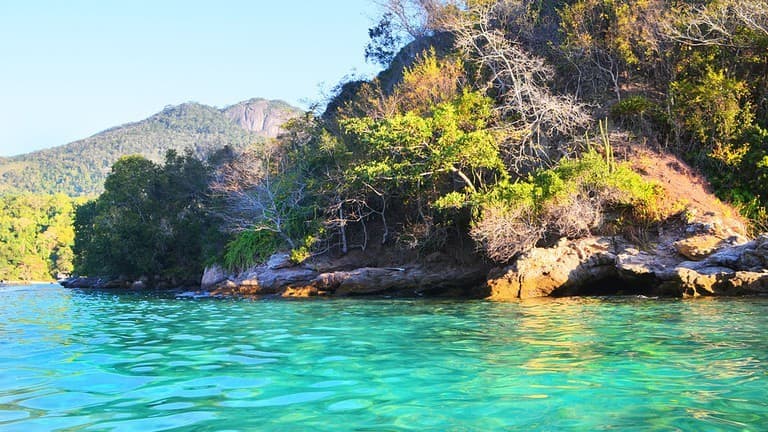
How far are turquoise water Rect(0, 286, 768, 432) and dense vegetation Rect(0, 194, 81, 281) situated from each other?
6254 centimetres

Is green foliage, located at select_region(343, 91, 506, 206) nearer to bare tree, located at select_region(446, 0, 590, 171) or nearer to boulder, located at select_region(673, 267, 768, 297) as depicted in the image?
bare tree, located at select_region(446, 0, 590, 171)

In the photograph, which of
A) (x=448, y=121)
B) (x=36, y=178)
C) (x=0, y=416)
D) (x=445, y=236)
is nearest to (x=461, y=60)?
(x=448, y=121)

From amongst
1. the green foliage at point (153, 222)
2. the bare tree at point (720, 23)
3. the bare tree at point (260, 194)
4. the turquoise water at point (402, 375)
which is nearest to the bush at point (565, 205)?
the bare tree at point (720, 23)

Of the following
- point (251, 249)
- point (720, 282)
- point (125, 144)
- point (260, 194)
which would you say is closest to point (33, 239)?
point (251, 249)

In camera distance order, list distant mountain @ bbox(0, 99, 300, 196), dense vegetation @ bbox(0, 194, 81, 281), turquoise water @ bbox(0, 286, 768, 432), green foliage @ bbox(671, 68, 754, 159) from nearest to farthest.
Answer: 1. turquoise water @ bbox(0, 286, 768, 432)
2. green foliage @ bbox(671, 68, 754, 159)
3. dense vegetation @ bbox(0, 194, 81, 281)
4. distant mountain @ bbox(0, 99, 300, 196)

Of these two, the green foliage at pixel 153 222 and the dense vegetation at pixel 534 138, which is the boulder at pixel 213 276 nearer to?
the dense vegetation at pixel 534 138

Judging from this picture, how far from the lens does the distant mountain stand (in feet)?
413

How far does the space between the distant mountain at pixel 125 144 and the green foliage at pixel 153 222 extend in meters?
76.4

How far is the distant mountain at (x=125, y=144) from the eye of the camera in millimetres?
125875

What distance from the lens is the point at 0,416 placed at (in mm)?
4180

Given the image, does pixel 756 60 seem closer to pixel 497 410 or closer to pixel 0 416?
pixel 497 410

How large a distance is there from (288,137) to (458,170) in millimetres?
13935

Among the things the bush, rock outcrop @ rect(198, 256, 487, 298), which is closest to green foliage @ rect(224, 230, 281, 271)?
rock outcrop @ rect(198, 256, 487, 298)

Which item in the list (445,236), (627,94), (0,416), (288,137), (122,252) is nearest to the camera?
(0,416)
